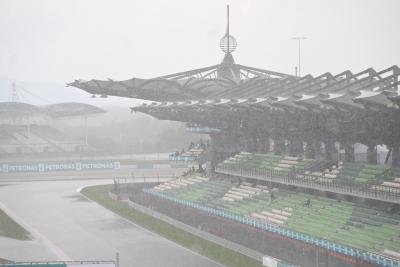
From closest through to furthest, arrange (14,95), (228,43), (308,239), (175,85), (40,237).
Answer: (308,239), (40,237), (175,85), (228,43), (14,95)

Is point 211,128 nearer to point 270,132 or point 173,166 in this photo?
point 270,132

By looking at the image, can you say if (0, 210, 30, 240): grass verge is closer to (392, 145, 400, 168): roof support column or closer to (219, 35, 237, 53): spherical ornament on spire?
(392, 145, 400, 168): roof support column

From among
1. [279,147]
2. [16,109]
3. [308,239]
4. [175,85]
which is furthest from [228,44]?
[16,109]

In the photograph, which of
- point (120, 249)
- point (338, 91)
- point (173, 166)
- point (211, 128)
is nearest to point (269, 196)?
point (338, 91)

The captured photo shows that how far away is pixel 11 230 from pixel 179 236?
38.4ft

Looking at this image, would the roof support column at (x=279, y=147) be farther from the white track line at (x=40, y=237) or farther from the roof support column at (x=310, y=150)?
the white track line at (x=40, y=237)

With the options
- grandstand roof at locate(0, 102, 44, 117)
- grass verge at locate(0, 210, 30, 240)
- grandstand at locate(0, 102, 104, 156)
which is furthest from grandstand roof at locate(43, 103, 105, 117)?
grass verge at locate(0, 210, 30, 240)

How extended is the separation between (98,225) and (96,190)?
19597 millimetres

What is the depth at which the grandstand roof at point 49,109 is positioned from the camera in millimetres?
90500

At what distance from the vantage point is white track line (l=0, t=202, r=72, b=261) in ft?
102

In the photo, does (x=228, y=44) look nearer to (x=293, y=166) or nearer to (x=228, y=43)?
(x=228, y=43)

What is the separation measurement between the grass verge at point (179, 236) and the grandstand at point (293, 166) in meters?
1.39

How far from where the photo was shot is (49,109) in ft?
326

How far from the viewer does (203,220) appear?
123 feet
